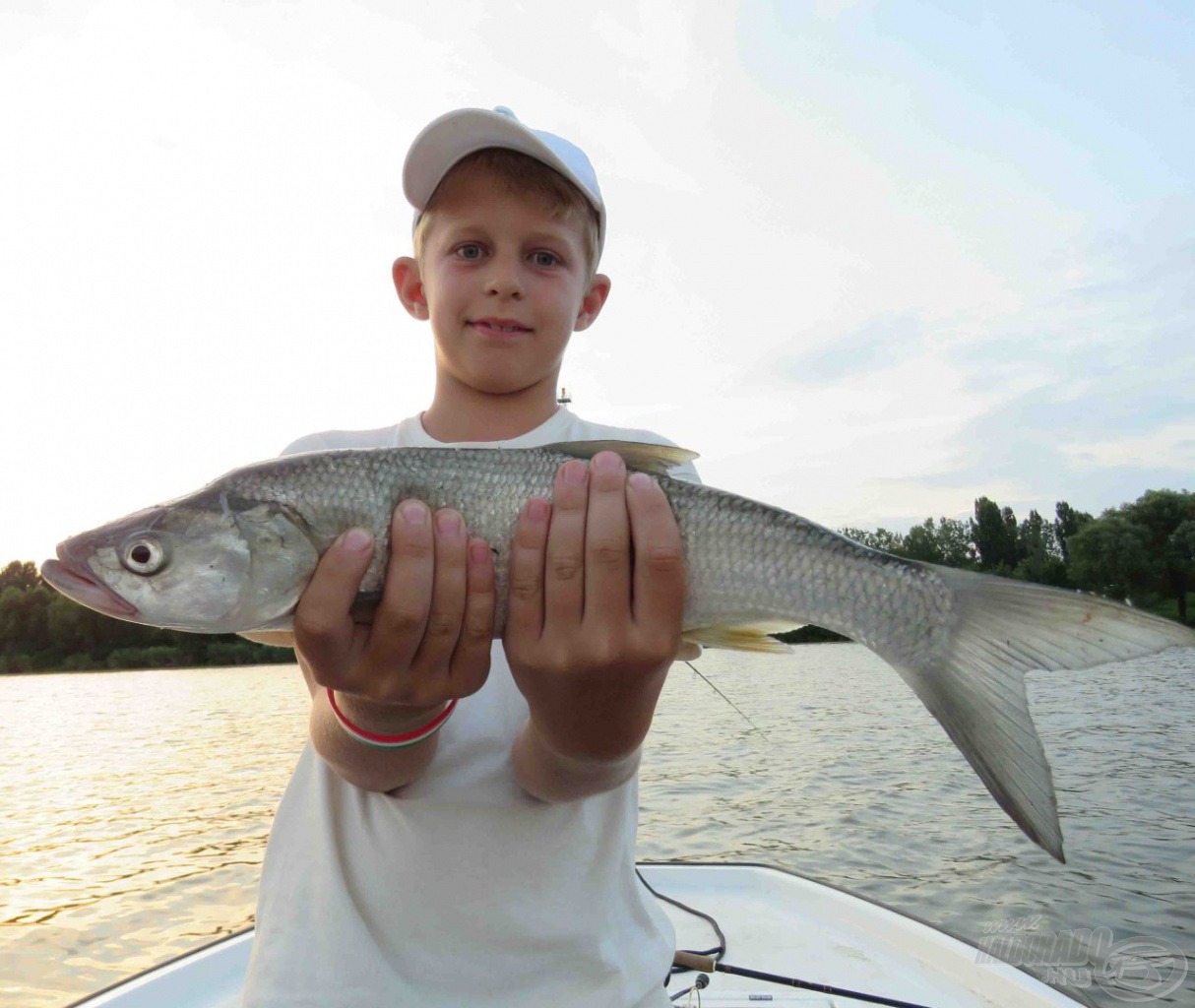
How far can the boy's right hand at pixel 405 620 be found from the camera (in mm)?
2176

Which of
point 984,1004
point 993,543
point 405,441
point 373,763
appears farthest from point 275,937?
point 993,543

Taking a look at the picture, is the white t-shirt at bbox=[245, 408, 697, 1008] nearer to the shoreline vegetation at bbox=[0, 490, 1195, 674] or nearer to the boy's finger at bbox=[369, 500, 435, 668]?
the boy's finger at bbox=[369, 500, 435, 668]

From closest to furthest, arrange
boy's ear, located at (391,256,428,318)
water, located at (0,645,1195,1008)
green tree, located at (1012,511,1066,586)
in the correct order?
1. boy's ear, located at (391,256,428,318)
2. water, located at (0,645,1195,1008)
3. green tree, located at (1012,511,1066,586)

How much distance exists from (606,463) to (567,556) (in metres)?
0.26

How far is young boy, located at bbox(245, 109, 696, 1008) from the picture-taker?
2.19 metres

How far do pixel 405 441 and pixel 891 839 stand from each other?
10.8 metres

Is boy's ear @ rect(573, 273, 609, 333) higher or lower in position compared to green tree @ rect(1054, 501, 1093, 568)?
lower

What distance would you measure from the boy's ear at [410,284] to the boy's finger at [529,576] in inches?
53.3

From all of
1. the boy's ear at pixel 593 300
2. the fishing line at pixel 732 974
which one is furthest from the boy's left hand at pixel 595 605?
the fishing line at pixel 732 974

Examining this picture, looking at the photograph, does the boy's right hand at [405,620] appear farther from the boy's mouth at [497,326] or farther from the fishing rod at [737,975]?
the fishing rod at [737,975]

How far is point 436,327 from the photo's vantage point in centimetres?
294

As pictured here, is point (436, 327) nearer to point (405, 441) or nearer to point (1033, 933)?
point (405, 441)

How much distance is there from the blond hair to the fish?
1011mm

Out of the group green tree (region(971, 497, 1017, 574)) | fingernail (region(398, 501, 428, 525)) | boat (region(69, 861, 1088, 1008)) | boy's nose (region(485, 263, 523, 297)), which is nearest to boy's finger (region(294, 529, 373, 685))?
fingernail (region(398, 501, 428, 525))
